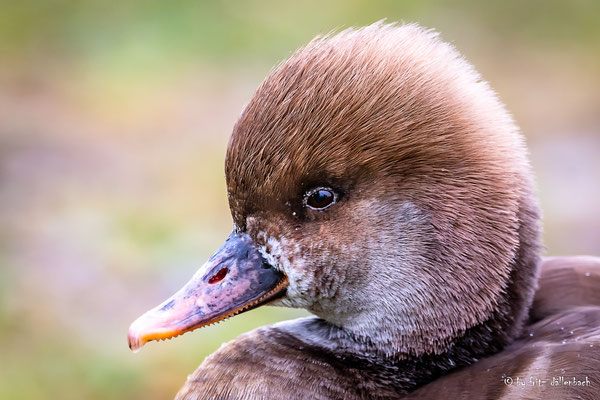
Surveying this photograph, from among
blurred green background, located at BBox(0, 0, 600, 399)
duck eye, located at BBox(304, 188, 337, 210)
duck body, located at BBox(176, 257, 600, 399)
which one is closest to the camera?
duck body, located at BBox(176, 257, 600, 399)

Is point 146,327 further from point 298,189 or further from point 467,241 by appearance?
point 467,241

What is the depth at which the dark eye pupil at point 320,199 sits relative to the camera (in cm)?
170

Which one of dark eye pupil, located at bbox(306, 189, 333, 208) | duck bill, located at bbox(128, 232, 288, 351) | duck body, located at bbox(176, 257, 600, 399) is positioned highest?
dark eye pupil, located at bbox(306, 189, 333, 208)

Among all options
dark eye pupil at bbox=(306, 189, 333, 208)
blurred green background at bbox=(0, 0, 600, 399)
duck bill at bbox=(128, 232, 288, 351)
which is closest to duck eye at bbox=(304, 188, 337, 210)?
dark eye pupil at bbox=(306, 189, 333, 208)

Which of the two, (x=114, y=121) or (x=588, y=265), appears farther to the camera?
(x=114, y=121)

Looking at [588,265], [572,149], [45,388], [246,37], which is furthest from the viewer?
[246,37]

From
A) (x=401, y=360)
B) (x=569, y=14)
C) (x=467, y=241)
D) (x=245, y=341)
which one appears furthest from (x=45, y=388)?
(x=569, y=14)

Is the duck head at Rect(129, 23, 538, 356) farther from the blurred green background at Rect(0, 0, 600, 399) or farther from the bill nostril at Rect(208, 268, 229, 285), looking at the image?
the blurred green background at Rect(0, 0, 600, 399)

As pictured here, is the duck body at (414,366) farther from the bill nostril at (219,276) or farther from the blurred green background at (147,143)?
the blurred green background at (147,143)

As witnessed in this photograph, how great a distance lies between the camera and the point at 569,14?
634 centimetres

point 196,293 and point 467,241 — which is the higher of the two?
point 196,293

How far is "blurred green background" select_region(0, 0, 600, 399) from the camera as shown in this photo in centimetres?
328

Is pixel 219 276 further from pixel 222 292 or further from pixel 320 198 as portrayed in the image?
pixel 320 198

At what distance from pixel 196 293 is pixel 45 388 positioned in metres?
1.50
